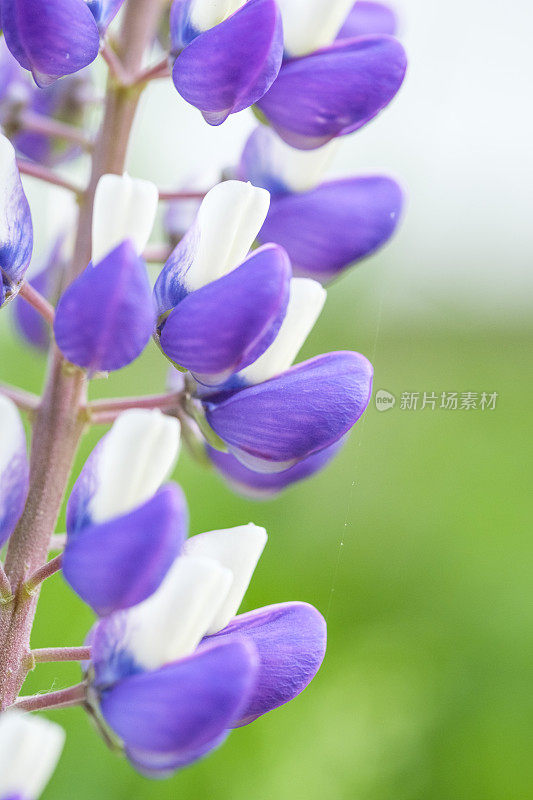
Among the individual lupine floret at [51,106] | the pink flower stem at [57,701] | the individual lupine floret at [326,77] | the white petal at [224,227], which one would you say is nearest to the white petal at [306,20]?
the individual lupine floret at [326,77]

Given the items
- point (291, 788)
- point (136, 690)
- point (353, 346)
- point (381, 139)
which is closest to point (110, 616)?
point (136, 690)

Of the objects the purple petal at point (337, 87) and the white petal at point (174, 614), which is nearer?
the white petal at point (174, 614)

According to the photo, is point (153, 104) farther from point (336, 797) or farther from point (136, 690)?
point (136, 690)

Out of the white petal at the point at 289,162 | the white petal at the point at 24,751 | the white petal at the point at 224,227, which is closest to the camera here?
the white petal at the point at 24,751

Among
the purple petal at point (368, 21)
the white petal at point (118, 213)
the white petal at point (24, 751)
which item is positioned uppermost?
the purple petal at point (368, 21)

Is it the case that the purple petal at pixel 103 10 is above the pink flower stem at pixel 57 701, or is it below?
above

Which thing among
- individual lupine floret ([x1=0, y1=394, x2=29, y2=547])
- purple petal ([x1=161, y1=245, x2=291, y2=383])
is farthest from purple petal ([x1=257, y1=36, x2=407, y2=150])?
individual lupine floret ([x1=0, y1=394, x2=29, y2=547])

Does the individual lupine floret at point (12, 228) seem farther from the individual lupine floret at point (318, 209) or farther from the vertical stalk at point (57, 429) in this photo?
the individual lupine floret at point (318, 209)
